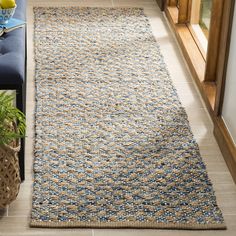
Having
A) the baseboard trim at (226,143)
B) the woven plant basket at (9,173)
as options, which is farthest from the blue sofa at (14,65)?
the baseboard trim at (226,143)

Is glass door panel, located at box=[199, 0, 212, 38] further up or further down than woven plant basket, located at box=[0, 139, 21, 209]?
further down

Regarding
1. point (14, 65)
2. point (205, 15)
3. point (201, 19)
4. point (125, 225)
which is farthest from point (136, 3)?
point (125, 225)

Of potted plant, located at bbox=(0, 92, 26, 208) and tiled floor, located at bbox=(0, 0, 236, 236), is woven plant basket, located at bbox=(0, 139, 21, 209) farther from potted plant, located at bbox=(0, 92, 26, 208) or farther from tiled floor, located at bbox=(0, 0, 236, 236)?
tiled floor, located at bbox=(0, 0, 236, 236)

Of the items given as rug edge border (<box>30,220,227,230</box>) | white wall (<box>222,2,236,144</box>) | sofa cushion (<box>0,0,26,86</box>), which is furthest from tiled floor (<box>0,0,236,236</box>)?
sofa cushion (<box>0,0,26,86</box>)

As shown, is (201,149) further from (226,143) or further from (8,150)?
(8,150)

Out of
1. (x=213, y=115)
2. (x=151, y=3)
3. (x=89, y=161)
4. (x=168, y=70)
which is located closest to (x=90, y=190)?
(x=89, y=161)

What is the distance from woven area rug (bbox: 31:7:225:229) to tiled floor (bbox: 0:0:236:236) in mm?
35

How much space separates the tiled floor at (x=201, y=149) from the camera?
2.71 m

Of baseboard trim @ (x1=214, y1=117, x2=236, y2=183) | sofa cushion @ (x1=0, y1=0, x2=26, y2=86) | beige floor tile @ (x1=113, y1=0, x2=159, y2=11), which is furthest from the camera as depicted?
beige floor tile @ (x1=113, y1=0, x2=159, y2=11)

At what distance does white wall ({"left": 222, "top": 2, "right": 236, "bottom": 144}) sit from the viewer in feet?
10.4

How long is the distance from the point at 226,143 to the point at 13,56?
1.01 meters

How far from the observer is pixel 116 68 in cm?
409

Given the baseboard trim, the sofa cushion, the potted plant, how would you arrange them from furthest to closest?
1. the baseboard trim
2. the sofa cushion
3. the potted plant

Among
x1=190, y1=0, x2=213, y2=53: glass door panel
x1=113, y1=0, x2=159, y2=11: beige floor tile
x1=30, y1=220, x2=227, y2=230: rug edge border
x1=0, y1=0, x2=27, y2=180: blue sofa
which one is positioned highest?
x1=0, y1=0, x2=27, y2=180: blue sofa
